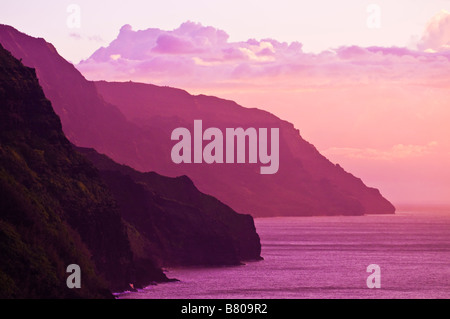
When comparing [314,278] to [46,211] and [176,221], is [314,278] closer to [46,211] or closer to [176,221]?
[176,221]

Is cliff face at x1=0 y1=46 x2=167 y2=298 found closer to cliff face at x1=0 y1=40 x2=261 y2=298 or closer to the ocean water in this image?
cliff face at x1=0 y1=40 x2=261 y2=298

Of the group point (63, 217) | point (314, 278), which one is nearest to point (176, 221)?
point (314, 278)

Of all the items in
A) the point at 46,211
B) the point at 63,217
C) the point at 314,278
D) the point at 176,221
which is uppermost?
the point at 46,211

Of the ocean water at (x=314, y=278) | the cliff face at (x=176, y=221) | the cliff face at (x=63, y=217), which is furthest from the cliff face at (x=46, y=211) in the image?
the cliff face at (x=176, y=221)

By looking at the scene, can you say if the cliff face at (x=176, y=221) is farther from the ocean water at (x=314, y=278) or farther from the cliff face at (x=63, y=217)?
the ocean water at (x=314, y=278)

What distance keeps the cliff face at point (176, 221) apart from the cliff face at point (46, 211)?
16278 millimetres

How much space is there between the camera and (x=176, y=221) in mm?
127125

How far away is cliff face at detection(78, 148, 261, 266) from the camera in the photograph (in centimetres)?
11812

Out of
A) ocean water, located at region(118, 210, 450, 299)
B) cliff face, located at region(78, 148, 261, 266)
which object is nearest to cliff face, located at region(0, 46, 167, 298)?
ocean water, located at region(118, 210, 450, 299)

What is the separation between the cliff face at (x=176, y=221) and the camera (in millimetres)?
118125

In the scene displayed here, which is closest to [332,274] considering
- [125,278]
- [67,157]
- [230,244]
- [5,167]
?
[230,244]

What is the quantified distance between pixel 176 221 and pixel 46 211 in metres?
Answer: 55.9
